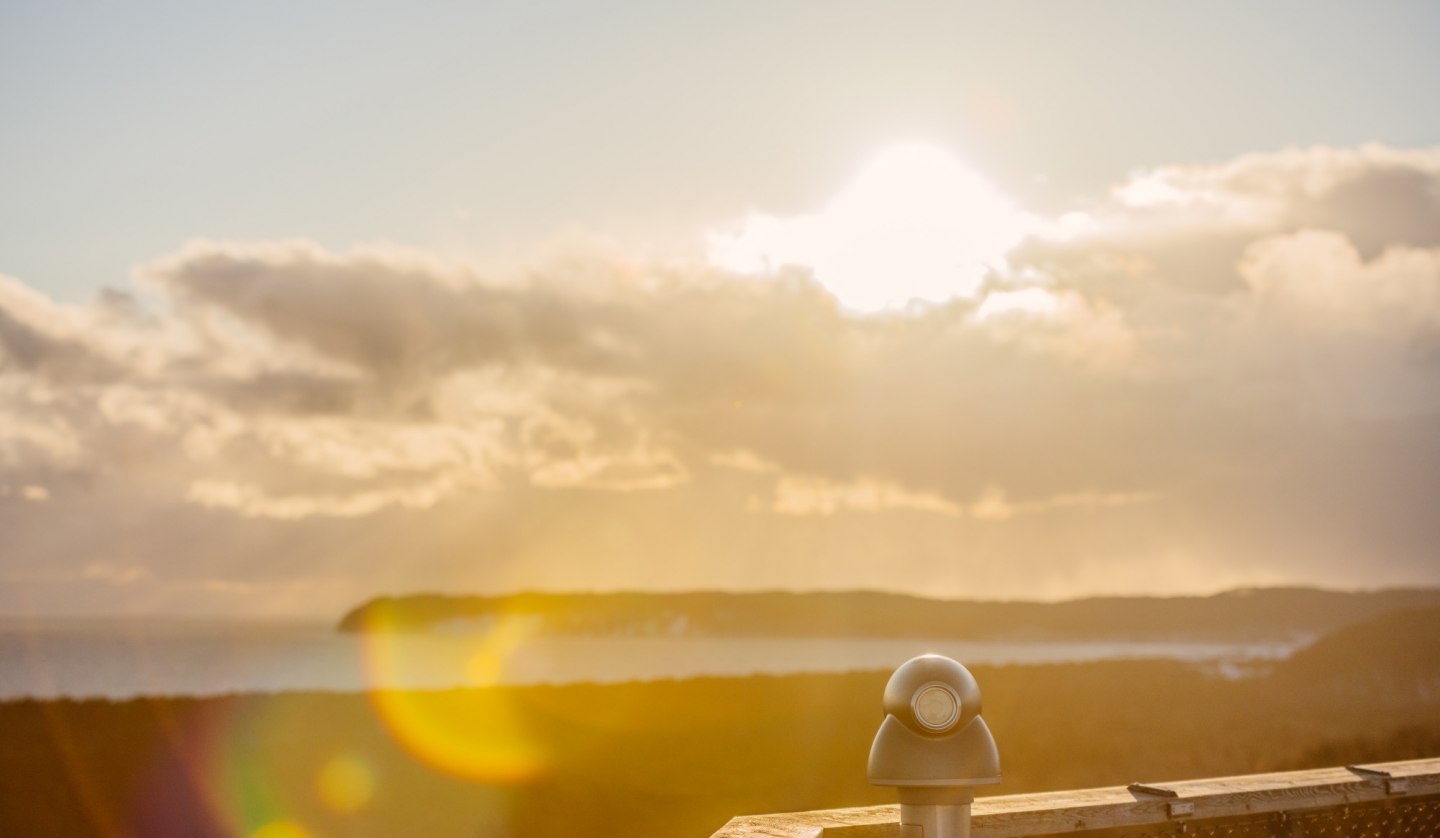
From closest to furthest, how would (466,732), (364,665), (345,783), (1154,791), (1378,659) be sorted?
1. (1154,791)
2. (345,783)
3. (466,732)
4. (1378,659)
5. (364,665)

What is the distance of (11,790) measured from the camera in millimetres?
21984

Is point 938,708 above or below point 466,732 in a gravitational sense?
below

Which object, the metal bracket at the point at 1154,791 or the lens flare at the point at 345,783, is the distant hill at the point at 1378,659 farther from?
the metal bracket at the point at 1154,791

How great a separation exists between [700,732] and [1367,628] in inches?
1895

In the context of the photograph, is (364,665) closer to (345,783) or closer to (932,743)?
(345,783)

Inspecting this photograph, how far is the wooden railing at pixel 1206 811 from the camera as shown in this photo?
4.09 m

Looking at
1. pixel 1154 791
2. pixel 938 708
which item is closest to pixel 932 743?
pixel 938 708

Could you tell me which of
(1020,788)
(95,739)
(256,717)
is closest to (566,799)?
(1020,788)

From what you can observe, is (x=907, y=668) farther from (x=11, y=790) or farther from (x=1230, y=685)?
(x=1230, y=685)

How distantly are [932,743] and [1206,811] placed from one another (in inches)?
60.5

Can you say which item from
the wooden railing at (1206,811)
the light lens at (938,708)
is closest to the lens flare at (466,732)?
the wooden railing at (1206,811)

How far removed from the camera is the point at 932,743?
13.0 feet

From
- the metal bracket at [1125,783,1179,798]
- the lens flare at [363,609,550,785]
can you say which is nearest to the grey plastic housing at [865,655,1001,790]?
the metal bracket at [1125,783,1179,798]

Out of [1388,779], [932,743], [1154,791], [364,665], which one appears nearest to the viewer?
[932,743]
